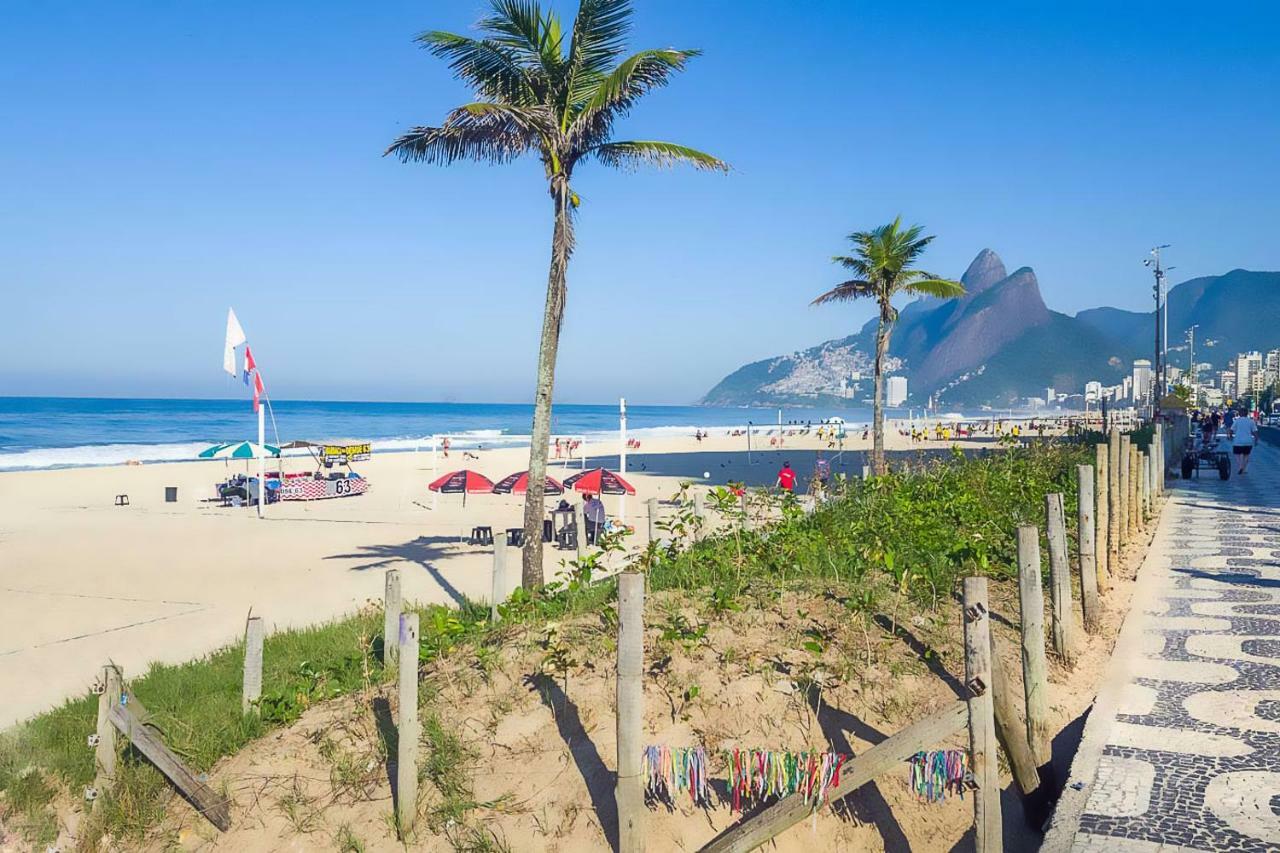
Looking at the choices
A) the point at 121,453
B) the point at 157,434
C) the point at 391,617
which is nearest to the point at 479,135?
the point at 391,617

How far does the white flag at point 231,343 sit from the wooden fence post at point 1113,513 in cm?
2025

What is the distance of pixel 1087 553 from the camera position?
26.3 feet

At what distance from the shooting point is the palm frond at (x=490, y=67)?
383 inches

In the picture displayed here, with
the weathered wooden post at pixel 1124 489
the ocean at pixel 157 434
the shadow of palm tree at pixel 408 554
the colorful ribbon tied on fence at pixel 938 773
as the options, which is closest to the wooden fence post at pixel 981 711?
the colorful ribbon tied on fence at pixel 938 773

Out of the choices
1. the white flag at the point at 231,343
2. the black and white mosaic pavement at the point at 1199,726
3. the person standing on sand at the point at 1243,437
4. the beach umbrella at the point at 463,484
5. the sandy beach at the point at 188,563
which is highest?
the white flag at the point at 231,343

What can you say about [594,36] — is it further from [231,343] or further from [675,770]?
[231,343]

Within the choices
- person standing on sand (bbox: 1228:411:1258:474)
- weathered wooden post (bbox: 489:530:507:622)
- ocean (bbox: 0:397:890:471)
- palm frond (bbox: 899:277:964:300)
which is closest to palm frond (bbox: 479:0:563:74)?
weathered wooden post (bbox: 489:530:507:622)

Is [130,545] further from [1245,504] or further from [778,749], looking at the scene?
[1245,504]

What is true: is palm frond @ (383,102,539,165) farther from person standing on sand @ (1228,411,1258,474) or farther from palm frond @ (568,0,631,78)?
person standing on sand @ (1228,411,1258,474)

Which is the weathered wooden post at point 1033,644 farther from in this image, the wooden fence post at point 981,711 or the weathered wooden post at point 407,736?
the weathered wooden post at point 407,736

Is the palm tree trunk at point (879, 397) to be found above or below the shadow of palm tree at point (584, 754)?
above

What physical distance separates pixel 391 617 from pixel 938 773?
177 inches

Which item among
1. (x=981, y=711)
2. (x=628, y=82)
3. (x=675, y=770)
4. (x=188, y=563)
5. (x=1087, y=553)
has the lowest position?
(x=188, y=563)

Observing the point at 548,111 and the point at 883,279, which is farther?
the point at 883,279
